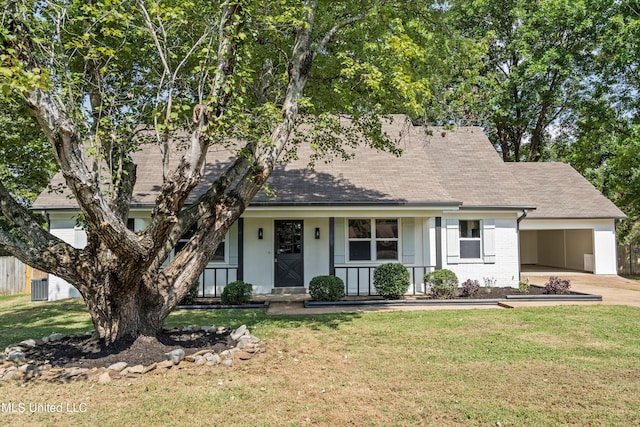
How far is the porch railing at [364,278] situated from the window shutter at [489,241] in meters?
1.98

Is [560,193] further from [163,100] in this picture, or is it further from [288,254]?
[163,100]

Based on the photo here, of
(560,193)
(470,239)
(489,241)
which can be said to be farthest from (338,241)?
(560,193)

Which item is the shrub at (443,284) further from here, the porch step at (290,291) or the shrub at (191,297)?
the shrub at (191,297)

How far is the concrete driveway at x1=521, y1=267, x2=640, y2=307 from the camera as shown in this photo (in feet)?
37.1

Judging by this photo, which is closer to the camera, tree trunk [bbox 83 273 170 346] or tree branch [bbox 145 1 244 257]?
tree branch [bbox 145 1 244 257]

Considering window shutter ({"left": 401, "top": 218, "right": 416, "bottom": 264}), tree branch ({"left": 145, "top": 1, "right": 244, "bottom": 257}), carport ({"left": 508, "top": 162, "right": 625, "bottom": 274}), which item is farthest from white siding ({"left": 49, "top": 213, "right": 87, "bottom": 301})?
carport ({"left": 508, "top": 162, "right": 625, "bottom": 274})

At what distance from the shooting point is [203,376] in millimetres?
5383

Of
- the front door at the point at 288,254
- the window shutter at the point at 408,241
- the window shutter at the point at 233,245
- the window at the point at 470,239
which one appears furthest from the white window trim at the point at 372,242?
the window shutter at the point at 233,245

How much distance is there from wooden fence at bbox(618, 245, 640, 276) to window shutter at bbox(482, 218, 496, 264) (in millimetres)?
9696

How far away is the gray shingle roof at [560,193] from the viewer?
17.0 metres

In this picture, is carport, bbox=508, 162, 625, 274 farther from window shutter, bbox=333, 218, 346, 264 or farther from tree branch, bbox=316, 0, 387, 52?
tree branch, bbox=316, 0, 387, 52

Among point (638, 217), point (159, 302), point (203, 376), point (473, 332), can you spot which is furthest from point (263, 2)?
point (638, 217)

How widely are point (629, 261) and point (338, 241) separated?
14760 mm

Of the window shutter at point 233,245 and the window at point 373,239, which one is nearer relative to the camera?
the window shutter at point 233,245
